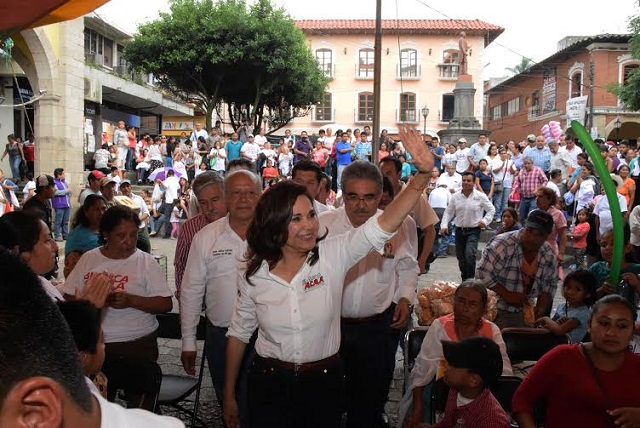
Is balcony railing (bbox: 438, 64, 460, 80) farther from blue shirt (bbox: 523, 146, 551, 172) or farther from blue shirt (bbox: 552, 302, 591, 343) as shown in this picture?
blue shirt (bbox: 552, 302, 591, 343)

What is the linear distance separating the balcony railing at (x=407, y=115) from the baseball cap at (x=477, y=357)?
147ft

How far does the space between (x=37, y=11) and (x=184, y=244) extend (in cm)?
210

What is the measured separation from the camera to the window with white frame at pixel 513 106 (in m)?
49.5

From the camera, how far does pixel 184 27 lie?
30.8 metres

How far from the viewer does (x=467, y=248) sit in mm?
9922

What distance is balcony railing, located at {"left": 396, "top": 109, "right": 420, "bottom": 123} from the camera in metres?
47.4

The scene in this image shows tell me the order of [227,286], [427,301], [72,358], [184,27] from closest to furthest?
[72,358], [227,286], [427,301], [184,27]

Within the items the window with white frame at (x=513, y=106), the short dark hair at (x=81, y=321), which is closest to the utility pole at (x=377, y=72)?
the short dark hair at (x=81, y=321)

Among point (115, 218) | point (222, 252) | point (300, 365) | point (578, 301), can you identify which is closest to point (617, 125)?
point (578, 301)

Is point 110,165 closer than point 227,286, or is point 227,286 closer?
point 227,286

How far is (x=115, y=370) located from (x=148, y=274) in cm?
80

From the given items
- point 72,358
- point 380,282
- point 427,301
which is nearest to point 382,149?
point 427,301

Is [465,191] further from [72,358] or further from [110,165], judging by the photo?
[110,165]

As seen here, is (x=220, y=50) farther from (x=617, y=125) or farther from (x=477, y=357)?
(x=477, y=357)
